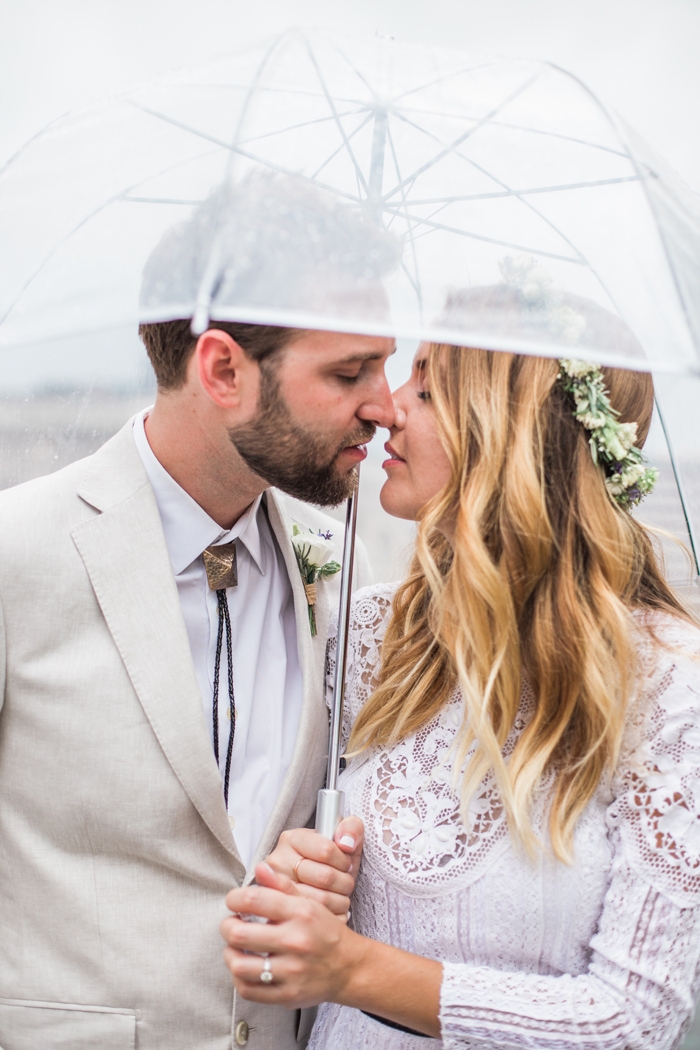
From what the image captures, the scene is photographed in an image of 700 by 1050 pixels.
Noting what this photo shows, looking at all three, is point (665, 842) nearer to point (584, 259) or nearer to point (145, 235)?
point (584, 259)

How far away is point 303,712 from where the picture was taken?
185 cm

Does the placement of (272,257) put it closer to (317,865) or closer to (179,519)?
(179,519)

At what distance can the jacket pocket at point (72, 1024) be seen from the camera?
5.46 ft

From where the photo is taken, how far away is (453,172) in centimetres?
133

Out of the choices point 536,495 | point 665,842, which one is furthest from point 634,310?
point 665,842

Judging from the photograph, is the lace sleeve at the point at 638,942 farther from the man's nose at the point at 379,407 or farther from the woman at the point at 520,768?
the man's nose at the point at 379,407

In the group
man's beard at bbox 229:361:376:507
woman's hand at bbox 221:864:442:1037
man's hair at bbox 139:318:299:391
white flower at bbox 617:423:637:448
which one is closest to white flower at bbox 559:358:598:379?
white flower at bbox 617:423:637:448

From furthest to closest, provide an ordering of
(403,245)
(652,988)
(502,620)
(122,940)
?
1. (502,620)
2. (122,940)
3. (652,988)
4. (403,245)

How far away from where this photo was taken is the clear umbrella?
4.28 feet

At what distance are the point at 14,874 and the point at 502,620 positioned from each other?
1.10 metres

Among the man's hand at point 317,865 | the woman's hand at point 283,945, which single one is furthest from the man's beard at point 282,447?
the woman's hand at point 283,945

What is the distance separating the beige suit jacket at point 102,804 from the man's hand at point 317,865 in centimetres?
15

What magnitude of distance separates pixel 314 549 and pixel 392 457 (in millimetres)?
306

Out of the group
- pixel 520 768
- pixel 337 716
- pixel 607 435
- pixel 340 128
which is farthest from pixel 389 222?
pixel 520 768
